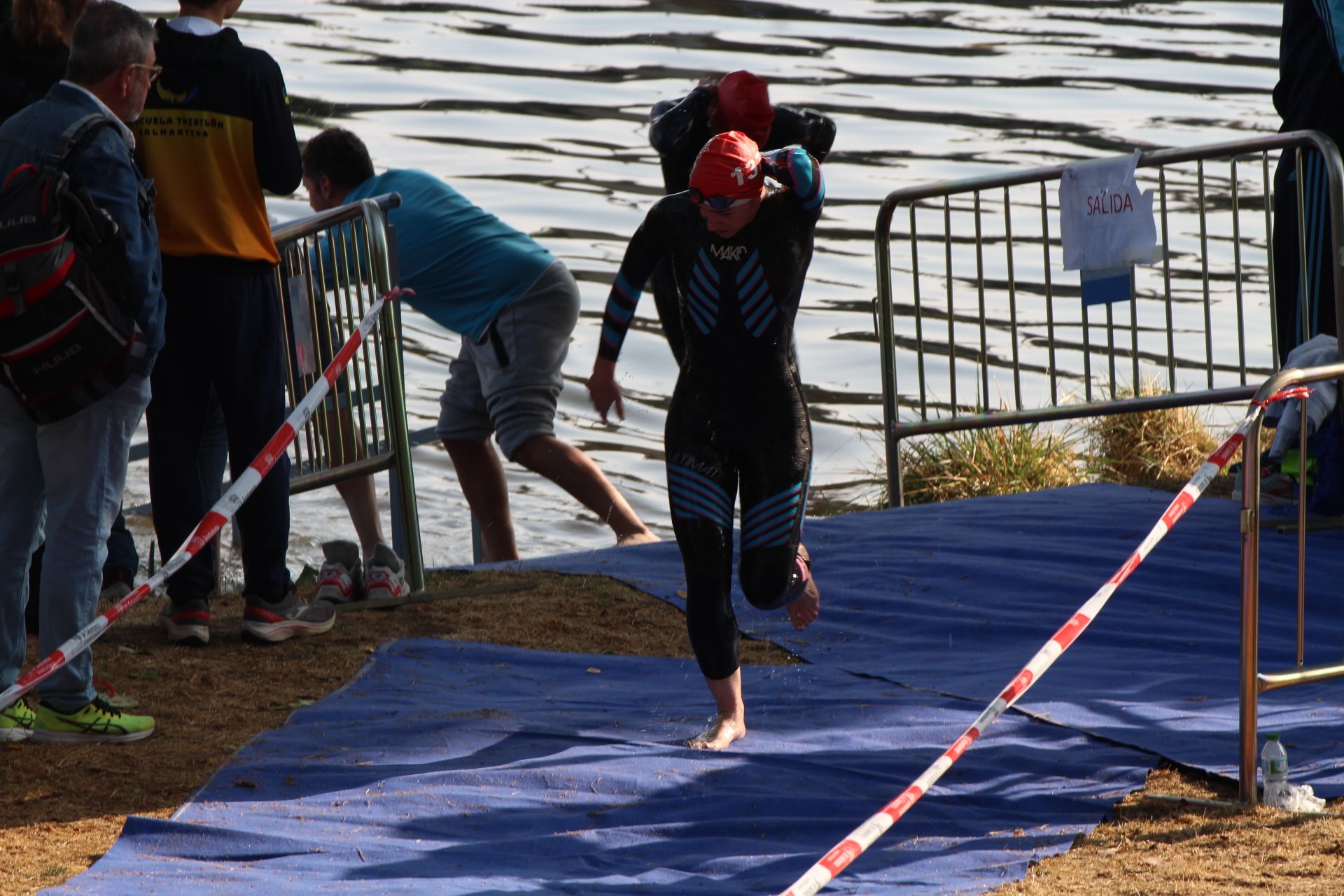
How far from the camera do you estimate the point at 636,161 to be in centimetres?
2316

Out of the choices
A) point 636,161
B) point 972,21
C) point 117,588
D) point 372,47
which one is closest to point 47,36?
point 117,588

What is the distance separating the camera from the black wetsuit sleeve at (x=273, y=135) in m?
6.18

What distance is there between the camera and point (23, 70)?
605cm

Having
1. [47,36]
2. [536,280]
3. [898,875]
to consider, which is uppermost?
[47,36]

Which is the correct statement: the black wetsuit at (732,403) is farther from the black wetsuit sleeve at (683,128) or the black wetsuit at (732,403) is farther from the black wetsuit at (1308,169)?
the black wetsuit at (1308,169)

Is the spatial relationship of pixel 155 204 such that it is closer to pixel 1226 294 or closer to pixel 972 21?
pixel 1226 294

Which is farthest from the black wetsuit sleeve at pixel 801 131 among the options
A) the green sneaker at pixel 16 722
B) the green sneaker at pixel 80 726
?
the green sneaker at pixel 16 722

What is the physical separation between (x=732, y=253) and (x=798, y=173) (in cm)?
32

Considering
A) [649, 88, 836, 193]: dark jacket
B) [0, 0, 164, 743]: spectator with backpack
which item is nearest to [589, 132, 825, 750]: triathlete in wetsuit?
[649, 88, 836, 193]: dark jacket

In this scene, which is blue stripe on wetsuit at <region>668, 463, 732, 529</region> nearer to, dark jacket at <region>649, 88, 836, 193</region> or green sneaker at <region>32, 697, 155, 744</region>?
dark jacket at <region>649, 88, 836, 193</region>

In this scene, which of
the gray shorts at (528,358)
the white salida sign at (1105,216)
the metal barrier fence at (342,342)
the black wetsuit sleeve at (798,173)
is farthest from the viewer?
the gray shorts at (528,358)

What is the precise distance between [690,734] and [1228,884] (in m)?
1.92

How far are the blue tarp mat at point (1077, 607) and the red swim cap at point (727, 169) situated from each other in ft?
6.67

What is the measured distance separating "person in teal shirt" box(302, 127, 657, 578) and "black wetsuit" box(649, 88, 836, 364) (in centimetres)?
175
